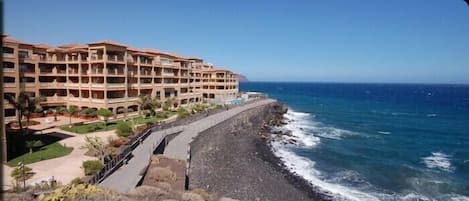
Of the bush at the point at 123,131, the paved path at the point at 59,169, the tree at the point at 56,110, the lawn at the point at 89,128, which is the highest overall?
the tree at the point at 56,110

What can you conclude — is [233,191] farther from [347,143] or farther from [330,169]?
[347,143]

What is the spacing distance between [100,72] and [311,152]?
27.9 metres

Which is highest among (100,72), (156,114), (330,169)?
(100,72)

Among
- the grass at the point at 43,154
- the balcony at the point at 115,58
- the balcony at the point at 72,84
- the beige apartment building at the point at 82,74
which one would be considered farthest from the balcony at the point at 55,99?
the grass at the point at 43,154

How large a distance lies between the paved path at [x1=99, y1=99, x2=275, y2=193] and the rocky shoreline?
1184mm

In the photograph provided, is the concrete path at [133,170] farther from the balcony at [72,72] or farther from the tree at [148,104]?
the balcony at [72,72]

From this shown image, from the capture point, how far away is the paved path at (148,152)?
18831 millimetres

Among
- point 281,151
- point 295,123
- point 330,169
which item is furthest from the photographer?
point 295,123

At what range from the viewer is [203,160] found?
29.2 m

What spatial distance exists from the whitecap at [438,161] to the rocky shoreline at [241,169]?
49.4ft

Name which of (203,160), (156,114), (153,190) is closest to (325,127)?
(156,114)

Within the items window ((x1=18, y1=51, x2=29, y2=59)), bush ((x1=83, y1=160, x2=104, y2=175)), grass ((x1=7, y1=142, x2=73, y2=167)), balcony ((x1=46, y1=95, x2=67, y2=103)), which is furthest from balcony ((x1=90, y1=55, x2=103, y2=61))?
bush ((x1=83, y1=160, x2=104, y2=175))

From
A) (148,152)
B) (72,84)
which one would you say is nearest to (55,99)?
(72,84)

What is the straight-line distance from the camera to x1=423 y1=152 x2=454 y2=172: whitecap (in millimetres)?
32809
